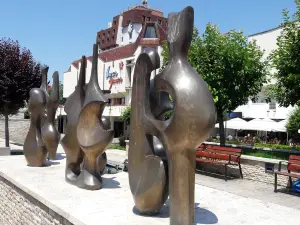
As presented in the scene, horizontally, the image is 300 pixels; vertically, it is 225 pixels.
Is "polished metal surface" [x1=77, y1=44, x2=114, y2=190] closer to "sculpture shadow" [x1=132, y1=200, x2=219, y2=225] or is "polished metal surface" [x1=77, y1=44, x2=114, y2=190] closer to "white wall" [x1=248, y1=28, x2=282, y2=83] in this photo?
"sculpture shadow" [x1=132, y1=200, x2=219, y2=225]

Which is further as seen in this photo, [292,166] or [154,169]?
[292,166]

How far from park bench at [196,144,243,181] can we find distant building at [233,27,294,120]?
1345 cm

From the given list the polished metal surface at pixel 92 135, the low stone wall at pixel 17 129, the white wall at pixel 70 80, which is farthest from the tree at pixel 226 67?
the white wall at pixel 70 80

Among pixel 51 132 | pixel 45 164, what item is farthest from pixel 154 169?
pixel 45 164

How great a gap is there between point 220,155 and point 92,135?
6.21 meters

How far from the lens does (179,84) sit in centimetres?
538

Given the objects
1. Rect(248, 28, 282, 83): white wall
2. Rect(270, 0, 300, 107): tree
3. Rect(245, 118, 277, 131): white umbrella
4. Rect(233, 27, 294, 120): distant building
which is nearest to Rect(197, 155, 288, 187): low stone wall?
Rect(270, 0, 300, 107): tree

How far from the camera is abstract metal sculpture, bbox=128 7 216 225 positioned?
16.9 feet

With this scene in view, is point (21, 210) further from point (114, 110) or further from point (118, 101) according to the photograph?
point (118, 101)

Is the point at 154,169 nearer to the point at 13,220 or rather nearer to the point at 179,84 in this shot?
the point at 179,84

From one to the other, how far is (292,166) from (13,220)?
25.4 ft

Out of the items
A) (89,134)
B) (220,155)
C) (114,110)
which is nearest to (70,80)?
(114,110)

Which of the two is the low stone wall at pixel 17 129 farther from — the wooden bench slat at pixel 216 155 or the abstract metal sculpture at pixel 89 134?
the abstract metal sculpture at pixel 89 134

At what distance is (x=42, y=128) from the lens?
11.2 meters
